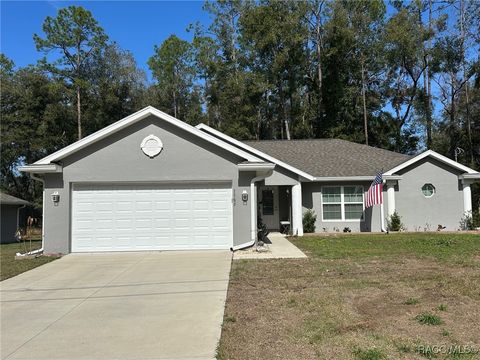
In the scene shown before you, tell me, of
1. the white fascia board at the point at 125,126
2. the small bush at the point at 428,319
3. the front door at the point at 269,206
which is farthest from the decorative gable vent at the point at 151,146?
the small bush at the point at 428,319

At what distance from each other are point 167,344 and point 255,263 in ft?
19.5

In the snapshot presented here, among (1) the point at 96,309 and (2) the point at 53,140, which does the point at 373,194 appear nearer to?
(1) the point at 96,309

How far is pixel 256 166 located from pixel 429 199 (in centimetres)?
1046

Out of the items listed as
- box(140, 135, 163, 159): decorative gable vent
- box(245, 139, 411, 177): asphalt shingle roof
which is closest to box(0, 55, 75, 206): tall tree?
box(245, 139, 411, 177): asphalt shingle roof

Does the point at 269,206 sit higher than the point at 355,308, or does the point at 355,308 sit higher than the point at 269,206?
the point at 269,206

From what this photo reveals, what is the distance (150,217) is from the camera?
14.4 meters

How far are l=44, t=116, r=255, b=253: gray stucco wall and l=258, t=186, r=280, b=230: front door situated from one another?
7.52 metres

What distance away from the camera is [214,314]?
269 inches

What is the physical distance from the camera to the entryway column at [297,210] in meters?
19.2

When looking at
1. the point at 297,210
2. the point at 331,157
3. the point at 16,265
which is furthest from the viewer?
the point at 331,157

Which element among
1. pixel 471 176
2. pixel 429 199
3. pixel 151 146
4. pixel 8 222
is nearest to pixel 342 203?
pixel 429 199

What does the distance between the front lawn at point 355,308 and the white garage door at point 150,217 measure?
283 centimetres

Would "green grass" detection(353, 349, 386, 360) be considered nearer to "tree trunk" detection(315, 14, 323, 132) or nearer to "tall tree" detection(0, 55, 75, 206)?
"tree trunk" detection(315, 14, 323, 132)

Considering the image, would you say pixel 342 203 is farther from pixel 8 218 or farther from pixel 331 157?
pixel 8 218
